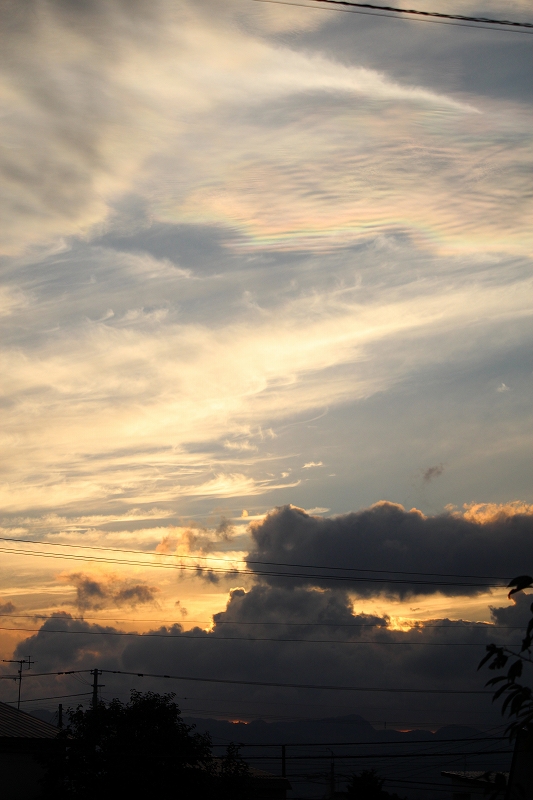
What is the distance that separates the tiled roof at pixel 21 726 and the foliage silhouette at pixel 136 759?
7139 millimetres

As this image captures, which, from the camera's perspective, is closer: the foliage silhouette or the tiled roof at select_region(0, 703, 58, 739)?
the foliage silhouette

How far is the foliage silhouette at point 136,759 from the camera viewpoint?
37.3 meters

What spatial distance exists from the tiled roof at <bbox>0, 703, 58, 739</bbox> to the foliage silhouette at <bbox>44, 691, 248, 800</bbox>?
7139 mm

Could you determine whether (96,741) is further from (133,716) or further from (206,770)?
(206,770)

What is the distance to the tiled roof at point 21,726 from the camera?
4616cm

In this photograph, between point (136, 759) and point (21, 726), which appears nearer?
point (136, 759)

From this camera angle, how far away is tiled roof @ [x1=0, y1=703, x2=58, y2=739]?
46.2 meters

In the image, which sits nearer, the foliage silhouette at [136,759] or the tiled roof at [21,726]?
the foliage silhouette at [136,759]

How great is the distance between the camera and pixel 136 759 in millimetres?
37750

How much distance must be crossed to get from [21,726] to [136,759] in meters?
15.0

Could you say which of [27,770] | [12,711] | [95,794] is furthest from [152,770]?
[12,711]

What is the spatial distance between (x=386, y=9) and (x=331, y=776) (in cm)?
7215

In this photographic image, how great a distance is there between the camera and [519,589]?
22.4ft

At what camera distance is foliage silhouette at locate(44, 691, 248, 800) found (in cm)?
3734
